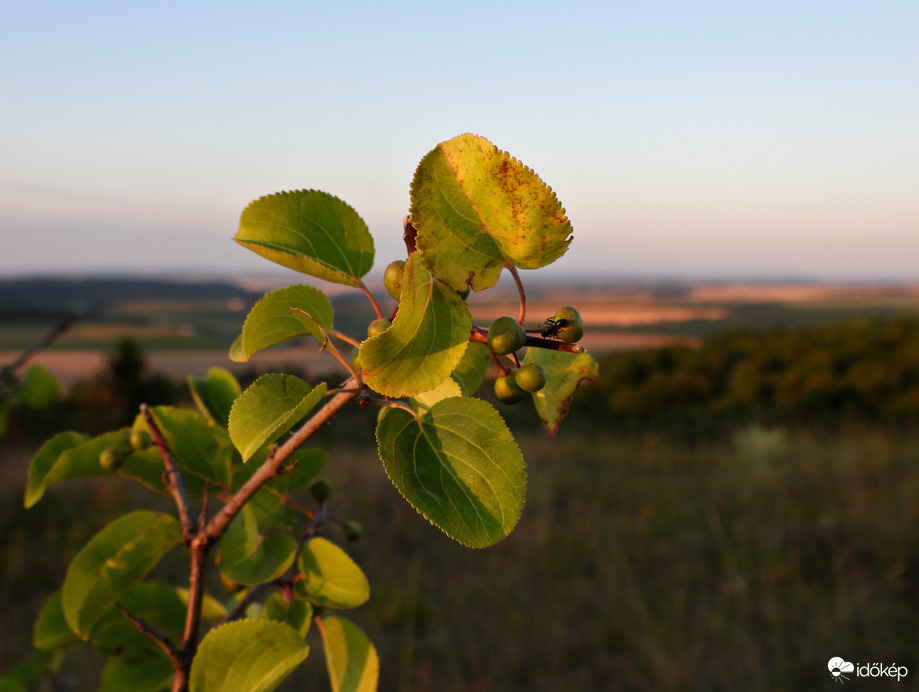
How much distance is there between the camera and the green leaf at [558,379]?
0.79 metres

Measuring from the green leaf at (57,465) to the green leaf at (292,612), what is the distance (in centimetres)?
33

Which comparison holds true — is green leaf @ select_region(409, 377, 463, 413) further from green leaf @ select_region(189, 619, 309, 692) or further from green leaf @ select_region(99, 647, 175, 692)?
green leaf @ select_region(99, 647, 175, 692)

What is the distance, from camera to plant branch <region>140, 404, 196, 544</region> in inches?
34.9

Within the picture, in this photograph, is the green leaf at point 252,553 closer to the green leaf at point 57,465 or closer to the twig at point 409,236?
the green leaf at point 57,465

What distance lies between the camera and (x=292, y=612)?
3.19ft

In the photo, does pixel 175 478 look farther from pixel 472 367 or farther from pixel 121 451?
pixel 472 367

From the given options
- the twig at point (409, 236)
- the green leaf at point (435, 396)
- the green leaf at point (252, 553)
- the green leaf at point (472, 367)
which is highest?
the twig at point (409, 236)

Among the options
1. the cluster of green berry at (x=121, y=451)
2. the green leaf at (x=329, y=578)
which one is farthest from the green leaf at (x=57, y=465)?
the green leaf at (x=329, y=578)

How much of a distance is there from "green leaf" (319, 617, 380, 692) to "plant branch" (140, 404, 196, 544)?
0.27m

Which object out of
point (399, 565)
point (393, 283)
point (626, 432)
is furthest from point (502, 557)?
point (626, 432)

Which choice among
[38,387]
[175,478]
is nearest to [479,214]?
[175,478]

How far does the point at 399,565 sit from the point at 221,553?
5003 mm

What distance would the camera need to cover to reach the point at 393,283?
2.44 feet

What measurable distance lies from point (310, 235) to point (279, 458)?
0.28m
